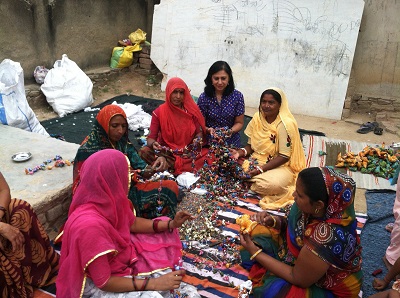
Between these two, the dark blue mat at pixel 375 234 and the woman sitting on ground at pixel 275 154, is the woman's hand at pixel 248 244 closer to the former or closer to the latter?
the dark blue mat at pixel 375 234

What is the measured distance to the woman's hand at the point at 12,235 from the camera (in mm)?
2320

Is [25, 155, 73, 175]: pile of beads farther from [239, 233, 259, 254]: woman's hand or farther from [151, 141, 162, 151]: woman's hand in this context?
[239, 233, 259, 254]: woman's hand

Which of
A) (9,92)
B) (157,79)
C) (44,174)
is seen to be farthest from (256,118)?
(157,79)

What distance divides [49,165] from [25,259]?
1.35 m

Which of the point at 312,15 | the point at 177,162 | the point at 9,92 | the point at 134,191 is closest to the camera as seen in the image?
the point at 134,191

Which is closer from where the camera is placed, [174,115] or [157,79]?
[174,115]

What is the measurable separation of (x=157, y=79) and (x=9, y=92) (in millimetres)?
4462

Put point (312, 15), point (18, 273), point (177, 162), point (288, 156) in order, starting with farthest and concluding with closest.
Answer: point (312, 15) → point (177, 162) → point (288, 156) → point (18, 273)

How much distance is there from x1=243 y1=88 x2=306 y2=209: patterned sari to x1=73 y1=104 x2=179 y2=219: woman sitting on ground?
107 centimetres

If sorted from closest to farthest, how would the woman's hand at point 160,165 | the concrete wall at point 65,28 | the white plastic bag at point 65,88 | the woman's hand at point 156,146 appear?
the woman's hand at point 160,165 < the woman's hand at point 156,146 < the concrete wall at point 65,28 < the white plastic bag at point 65,88

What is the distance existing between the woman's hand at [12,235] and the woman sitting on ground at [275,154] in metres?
2.46

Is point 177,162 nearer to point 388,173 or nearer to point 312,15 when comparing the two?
point 388,173

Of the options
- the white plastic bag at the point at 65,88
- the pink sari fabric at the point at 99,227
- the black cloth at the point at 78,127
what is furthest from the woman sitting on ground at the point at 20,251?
the white plastic bag at the point at 65,88

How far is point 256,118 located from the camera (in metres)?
4.41
